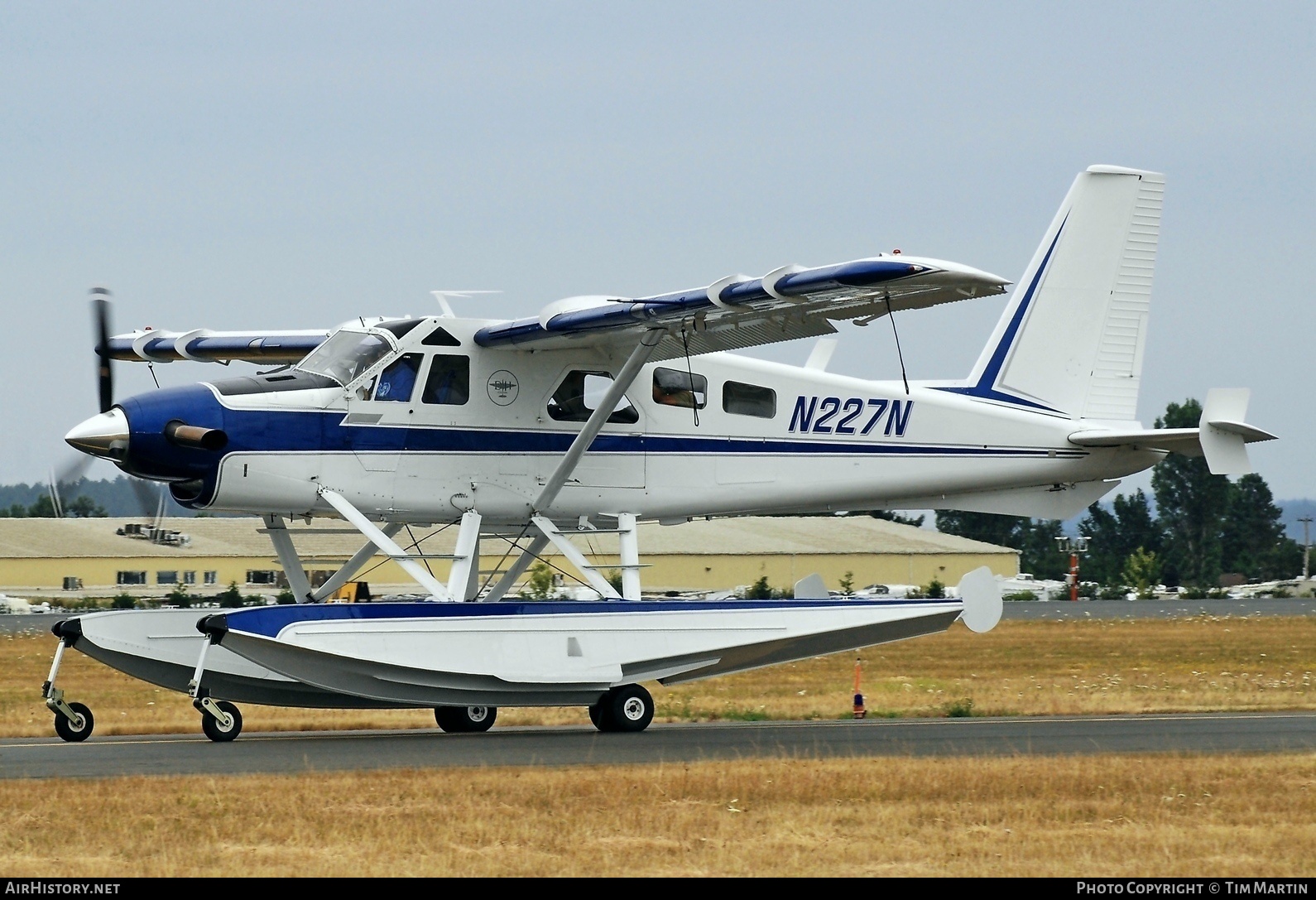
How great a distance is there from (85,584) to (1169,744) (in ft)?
→ 214

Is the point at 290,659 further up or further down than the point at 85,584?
further up

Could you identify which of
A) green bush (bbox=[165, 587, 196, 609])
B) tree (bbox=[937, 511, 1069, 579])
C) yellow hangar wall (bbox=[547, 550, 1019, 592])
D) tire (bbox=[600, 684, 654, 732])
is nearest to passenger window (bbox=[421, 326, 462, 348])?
tire (bbox=[600, 684, 654, 732])

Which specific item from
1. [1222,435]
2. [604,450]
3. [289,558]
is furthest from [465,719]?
[1222,435]

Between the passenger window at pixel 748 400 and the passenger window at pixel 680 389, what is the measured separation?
278 mm

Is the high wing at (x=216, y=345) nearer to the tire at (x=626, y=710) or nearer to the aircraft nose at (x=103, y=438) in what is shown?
the aircraft nose at (x=103, y=438)

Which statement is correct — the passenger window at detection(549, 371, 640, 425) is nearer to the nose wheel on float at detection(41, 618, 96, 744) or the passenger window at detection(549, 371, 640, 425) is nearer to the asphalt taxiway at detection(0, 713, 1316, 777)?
the asphalt taxiway at detection(0, 713, 1316, 777)

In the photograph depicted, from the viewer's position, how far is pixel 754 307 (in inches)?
604

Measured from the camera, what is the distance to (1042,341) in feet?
65.6

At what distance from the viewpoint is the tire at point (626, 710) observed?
53.9 feet

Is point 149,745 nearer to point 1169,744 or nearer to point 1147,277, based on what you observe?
point 1169,744

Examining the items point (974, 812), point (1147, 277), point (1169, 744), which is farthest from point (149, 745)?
point (1147, 277)

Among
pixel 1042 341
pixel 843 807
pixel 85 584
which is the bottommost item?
pixel 85 584

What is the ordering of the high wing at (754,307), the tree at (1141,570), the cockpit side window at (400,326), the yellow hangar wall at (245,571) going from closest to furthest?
the high wing at (754,307), the cockpit side window at (400,326), the yellow hangar wall at (245,571), the tree at (1141,570)

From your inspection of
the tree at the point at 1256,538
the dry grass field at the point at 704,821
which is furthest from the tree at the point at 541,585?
the tree at the point at 1256,538
